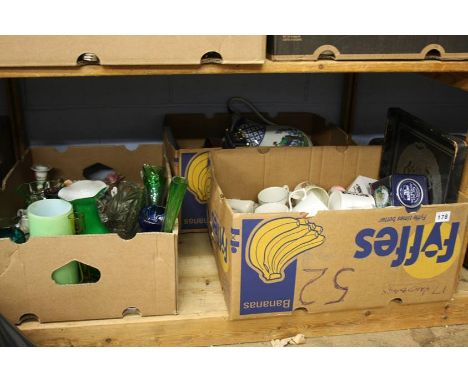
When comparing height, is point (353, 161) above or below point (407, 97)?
below

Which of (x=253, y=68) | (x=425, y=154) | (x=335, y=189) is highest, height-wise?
(x=253, y=68)

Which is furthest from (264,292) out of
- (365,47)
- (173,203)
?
(365,47)

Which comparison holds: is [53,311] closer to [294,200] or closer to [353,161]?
[294,200]

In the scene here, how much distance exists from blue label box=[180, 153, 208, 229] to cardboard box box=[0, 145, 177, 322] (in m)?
0.38

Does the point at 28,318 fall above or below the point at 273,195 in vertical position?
below

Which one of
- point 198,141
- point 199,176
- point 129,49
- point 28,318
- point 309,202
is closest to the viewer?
point 129,49

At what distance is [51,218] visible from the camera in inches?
39.3

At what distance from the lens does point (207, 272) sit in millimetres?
1272

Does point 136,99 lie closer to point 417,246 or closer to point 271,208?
point 271,208

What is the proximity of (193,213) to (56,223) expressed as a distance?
49 cm

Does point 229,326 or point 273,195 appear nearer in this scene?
point 229,326

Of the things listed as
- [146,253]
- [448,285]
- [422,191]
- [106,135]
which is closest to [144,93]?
[106,135]

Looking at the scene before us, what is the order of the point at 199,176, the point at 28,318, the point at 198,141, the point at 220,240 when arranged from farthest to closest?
the point at 198,141, the point at 199,176, the point at 220,240, the point at 28,318

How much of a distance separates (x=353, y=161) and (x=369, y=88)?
43 cm
